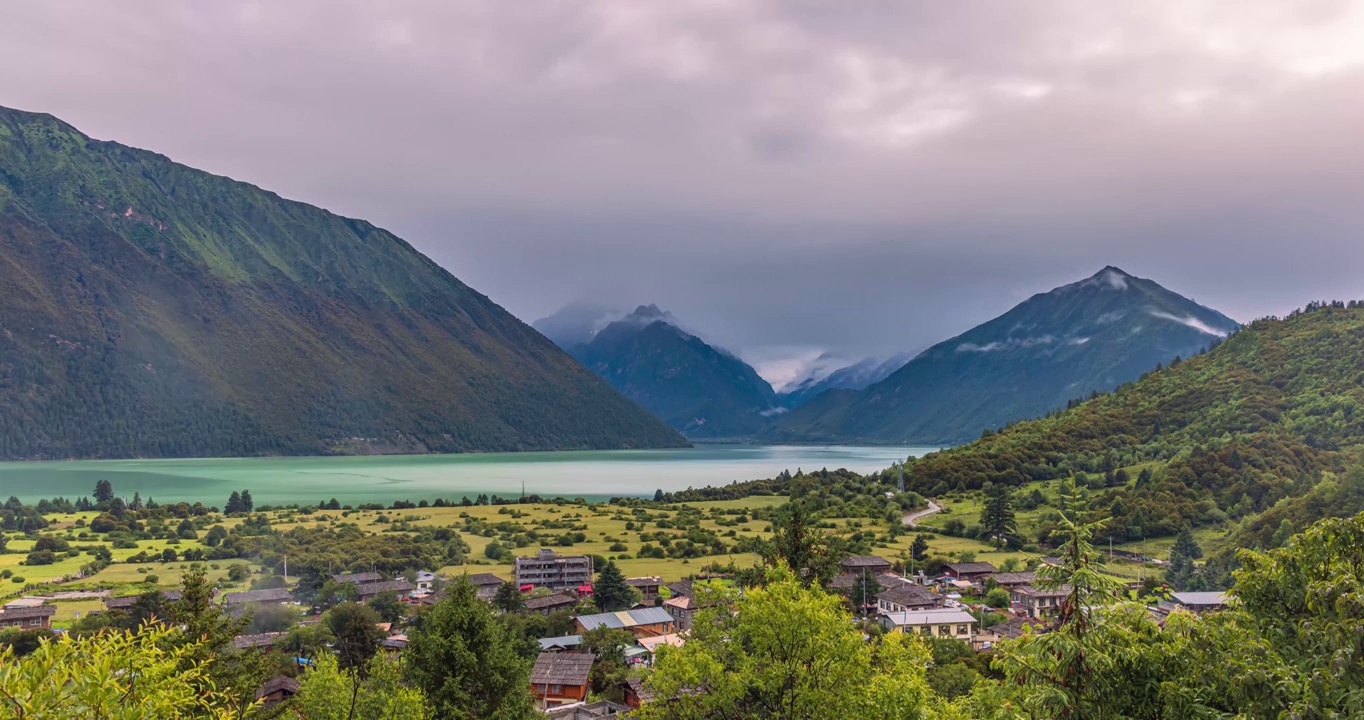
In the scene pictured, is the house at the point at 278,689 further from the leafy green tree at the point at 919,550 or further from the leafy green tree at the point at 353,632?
the leafy green tree at the point at 919,550

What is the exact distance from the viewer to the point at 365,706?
16000mm

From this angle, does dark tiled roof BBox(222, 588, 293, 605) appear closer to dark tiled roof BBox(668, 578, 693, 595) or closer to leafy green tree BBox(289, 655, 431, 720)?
dark tiled roof BBox(668, 578, 693, 595)

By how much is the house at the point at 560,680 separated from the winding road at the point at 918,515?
1951 inches

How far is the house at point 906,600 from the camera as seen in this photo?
125 feet

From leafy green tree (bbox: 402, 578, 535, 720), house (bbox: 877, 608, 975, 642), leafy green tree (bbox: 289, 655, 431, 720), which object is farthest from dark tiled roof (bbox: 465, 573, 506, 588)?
leafy green tree (bbox: 402, 578, 535, 720)

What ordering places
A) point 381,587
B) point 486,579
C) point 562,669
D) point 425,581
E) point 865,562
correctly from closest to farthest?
point 562,669
point 381,587
point 486,579
point 865,562
point 425,581

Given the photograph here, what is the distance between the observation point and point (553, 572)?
162 ft

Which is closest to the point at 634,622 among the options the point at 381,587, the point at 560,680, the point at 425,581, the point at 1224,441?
the point at 560,680

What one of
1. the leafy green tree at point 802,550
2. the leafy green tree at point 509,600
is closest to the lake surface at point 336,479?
the leafy green tree at point 509,600

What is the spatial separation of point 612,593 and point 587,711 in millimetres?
19128

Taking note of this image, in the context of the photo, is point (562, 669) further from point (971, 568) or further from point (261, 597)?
point (971, 568)

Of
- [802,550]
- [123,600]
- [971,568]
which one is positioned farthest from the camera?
[971,568]

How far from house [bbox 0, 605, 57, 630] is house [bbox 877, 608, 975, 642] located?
1487 inches

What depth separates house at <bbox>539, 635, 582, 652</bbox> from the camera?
32656 millimetres
